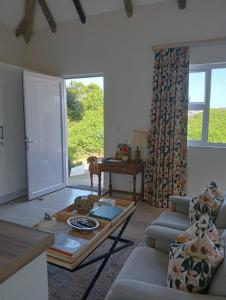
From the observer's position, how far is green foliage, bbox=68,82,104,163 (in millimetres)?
6188

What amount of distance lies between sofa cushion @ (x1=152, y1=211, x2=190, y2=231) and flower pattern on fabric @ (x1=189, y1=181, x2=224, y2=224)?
0.10m

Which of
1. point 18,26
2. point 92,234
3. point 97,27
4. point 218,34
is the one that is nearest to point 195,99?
point 218,34

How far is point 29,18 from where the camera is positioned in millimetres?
4492

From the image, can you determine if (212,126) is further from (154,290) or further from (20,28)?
(20,28)

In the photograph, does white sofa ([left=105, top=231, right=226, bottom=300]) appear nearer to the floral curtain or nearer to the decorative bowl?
the decorative bowl

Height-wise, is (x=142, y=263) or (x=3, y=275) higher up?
(x=3, y=275)

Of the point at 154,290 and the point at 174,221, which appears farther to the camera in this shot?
the point at 174,221

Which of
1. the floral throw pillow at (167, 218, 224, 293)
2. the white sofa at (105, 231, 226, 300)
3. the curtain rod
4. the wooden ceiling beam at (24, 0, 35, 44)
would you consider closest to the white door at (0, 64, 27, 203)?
the wooden ceiling beam at (24, 0, 35, 44)

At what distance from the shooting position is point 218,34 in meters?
3.45

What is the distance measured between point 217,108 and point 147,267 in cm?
280

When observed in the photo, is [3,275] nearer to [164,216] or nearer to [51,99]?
[164,216]

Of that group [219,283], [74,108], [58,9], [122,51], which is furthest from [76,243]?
[74,108]

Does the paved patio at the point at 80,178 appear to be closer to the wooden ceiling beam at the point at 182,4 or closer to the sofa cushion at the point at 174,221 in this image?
the sofa cushion at the point at 174,221

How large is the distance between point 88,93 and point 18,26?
2148mm
